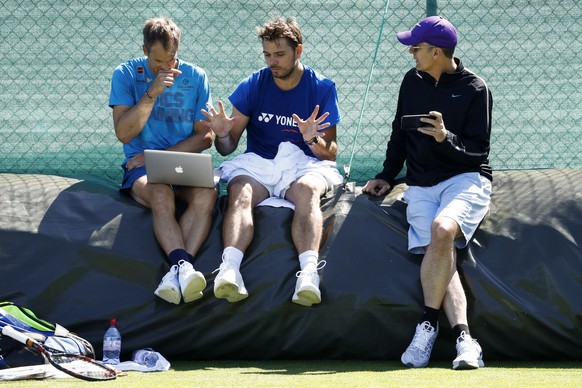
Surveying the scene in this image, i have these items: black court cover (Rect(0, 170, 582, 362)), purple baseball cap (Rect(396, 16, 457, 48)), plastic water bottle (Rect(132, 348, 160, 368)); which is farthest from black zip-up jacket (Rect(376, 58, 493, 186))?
plastic water bottle (Rect(132, 348, 160, 368))

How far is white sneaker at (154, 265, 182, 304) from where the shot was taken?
5352mm

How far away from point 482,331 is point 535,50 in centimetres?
235

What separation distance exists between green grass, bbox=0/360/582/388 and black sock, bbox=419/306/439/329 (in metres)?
0.21

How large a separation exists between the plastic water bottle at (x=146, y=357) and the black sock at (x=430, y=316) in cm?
134

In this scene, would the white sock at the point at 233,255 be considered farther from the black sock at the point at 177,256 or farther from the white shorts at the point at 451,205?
the white shorts at the point at 451,205

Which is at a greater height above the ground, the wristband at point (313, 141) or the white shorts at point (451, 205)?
the wristband at point (313, 141)

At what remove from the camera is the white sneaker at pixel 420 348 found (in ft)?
16.9

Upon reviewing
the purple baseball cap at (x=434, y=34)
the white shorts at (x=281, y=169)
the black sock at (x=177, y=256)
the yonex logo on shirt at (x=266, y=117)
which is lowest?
the black sock at (x=177, y=256)

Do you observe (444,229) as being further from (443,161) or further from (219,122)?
(219,122)

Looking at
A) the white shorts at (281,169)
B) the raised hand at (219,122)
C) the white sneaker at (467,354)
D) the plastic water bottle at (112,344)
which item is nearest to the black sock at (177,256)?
the plastic water bottle at (112,344)

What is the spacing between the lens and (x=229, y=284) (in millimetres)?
5242

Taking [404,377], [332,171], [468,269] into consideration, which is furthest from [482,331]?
[332,171]

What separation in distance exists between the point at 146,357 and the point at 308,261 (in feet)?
3.11

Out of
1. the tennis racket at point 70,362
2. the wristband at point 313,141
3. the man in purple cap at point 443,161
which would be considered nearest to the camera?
the tennis racket at point 70,362
